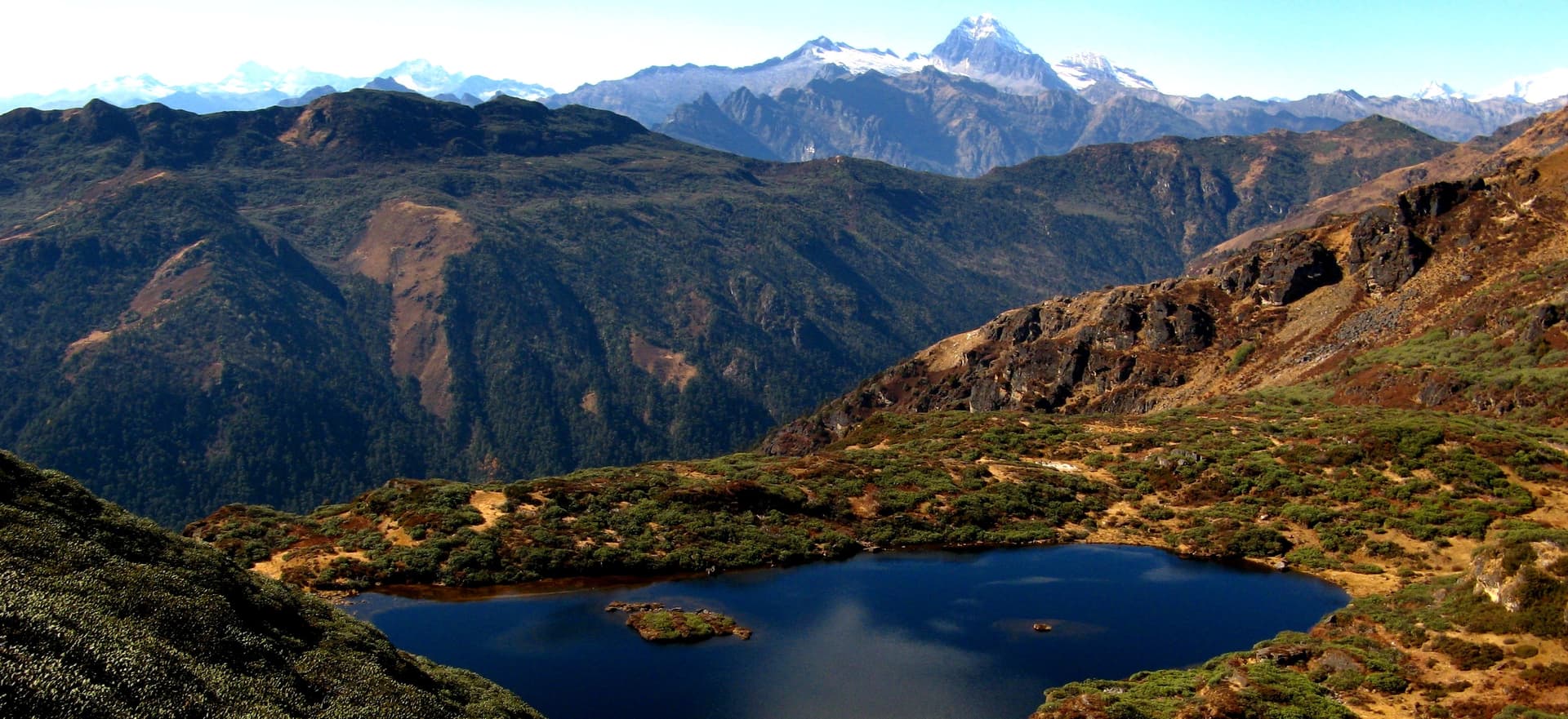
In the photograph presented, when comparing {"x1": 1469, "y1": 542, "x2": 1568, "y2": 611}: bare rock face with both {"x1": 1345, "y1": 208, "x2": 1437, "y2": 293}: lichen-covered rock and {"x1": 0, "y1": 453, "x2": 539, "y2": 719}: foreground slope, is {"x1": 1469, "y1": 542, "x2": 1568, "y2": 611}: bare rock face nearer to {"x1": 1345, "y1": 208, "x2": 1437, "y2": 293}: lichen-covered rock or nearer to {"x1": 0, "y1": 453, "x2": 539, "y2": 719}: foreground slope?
{"x1": 0, "y1": 453, "x2": 539, "y2": 719}: foreground slope

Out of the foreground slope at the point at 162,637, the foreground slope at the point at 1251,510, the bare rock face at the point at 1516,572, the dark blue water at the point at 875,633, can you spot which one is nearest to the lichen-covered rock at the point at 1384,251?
Answer: the foreground slope at the point at 1251,510

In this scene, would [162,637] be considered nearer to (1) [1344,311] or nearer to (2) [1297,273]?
(1) [1344,311]

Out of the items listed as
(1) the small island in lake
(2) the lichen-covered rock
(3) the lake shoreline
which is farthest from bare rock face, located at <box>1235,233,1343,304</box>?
(1) the small island in lake

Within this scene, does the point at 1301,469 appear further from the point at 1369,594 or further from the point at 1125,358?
the point at 1125,358

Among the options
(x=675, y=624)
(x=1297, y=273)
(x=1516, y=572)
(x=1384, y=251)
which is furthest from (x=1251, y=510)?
(x=1297, y=273)

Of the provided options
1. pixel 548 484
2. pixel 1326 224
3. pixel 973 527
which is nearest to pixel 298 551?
pixel 548 484

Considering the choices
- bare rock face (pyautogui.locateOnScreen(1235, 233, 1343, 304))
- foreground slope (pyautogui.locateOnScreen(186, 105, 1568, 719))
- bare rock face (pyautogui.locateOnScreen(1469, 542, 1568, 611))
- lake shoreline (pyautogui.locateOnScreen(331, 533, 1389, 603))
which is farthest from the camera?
bare rock face (pyautogui.locateOnScreen(1235, 233, 1343, 304))
